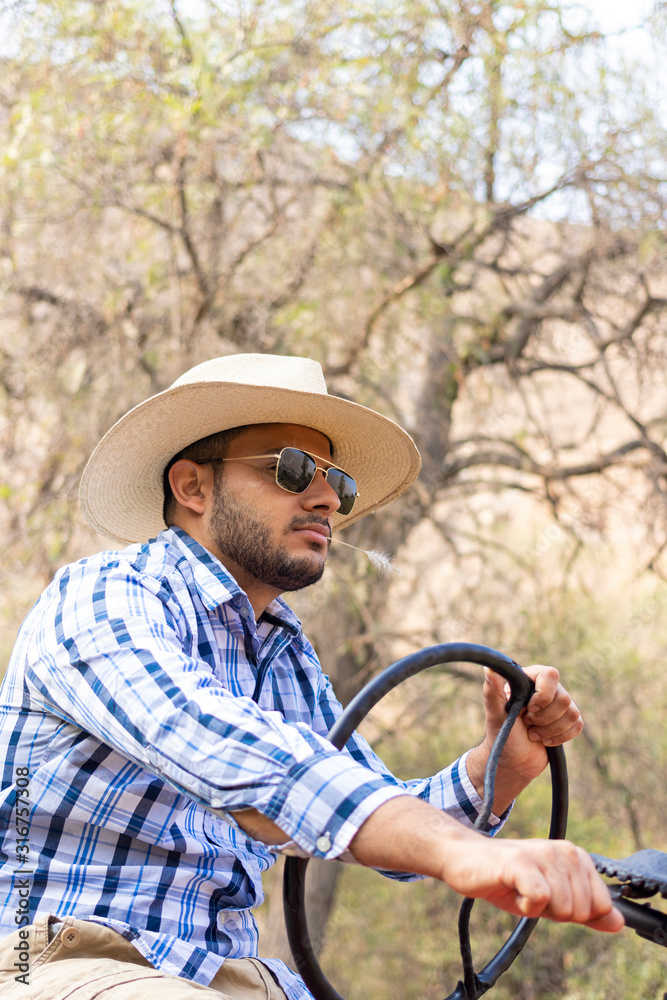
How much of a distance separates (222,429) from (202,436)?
0.07 meters

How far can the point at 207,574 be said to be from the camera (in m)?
1.94

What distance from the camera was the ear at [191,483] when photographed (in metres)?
2.21

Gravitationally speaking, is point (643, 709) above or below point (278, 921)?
above

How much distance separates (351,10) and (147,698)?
4334 millimetres

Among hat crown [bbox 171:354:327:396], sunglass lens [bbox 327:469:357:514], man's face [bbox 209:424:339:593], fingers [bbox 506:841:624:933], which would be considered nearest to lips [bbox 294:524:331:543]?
man's face [bbox 209:424:339:593]

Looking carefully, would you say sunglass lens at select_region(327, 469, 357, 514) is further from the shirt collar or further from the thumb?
the thumb

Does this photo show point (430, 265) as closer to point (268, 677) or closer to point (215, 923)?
point (268, 677)

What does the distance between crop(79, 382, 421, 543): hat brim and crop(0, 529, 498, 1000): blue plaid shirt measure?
0.36 m

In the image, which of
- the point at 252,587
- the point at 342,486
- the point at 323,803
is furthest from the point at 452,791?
the point at 323,803

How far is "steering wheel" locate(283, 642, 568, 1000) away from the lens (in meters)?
1.20

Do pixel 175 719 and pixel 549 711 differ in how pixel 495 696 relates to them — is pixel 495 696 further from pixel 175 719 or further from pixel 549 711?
pixel 175 719

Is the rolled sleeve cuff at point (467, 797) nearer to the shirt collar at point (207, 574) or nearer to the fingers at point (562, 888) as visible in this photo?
the shirt collar at point (207, 574)

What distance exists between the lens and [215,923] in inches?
67.4

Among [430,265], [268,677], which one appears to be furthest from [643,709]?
[268,677]
